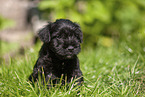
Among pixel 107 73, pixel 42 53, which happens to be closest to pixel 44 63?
pixel 42 53

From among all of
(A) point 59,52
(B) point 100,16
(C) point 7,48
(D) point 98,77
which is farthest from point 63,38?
(B) point 100,16

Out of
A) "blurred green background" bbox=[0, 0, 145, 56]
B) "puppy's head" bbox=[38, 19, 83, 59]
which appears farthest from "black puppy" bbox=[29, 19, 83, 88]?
"blurred green background" bbox=[0, 0, 145, 56]

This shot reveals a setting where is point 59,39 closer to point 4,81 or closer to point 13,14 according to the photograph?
point 4,81

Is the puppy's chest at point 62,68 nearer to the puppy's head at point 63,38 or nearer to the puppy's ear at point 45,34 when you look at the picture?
the puppy's head at point 63,38

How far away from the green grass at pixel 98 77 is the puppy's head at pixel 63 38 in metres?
0.59

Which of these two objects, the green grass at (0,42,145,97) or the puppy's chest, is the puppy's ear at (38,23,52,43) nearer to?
the puppy's chest

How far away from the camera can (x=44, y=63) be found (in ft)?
10.4

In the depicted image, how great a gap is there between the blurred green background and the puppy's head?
2.70 metres

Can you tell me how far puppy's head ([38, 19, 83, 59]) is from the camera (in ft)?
9.66

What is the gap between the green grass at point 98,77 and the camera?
3.04 m

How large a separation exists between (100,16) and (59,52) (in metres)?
3.68

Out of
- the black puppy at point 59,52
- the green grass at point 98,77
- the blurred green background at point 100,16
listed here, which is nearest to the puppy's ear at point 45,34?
the black puppy at point 59,52

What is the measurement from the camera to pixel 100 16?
627 centimetres

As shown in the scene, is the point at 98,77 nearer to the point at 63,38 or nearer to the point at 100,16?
the point at 63,38
